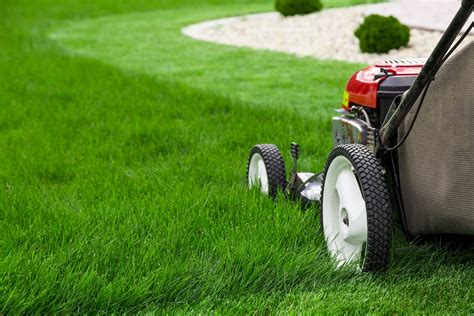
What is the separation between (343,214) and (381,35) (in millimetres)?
7011

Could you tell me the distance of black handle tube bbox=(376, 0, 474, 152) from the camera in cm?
202

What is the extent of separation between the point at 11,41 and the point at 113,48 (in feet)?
6.47

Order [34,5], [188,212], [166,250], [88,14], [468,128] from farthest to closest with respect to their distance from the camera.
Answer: [34,5]
[88,14]
[188,212]
[166,250]
[468,128]

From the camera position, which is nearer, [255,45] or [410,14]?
[255,45]

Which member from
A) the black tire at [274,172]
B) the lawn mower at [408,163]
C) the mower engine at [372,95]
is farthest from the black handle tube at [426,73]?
the black tire at [274,172]

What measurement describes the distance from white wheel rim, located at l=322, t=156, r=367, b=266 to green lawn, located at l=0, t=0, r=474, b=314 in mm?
77

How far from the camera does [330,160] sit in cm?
262

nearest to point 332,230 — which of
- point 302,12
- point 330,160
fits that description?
point 330,160

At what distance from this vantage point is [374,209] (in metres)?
2.27

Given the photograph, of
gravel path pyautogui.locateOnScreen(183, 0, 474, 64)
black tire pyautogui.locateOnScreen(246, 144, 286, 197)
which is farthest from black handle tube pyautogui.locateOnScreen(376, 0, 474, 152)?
gravel path pyautogui.locateOnScreen(183, 0, 474, 64)

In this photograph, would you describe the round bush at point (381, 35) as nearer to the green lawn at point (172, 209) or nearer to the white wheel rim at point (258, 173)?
the green lawn at point (172, 209)

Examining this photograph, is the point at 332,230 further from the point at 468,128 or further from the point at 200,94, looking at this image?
the point at 200,94

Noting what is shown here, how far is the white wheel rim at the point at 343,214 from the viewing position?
242cm

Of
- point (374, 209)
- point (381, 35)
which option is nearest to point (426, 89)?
point (374, 209)
